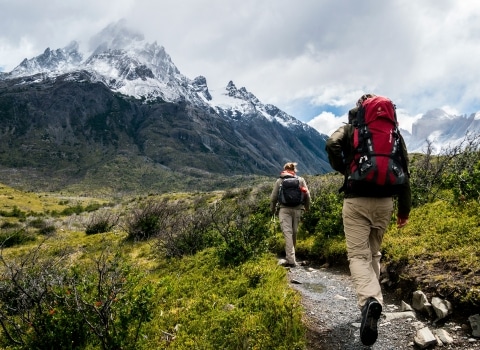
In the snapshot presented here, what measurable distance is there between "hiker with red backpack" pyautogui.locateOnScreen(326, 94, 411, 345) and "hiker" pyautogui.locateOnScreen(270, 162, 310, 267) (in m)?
4.11

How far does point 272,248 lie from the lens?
11164 millimetres

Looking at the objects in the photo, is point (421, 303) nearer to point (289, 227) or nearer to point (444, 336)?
point (444, 336)

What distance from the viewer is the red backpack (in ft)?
14.8

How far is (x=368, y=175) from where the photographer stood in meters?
4.49

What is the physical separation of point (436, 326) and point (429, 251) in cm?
211

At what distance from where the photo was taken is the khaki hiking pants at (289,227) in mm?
9164

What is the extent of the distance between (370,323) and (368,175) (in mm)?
1721

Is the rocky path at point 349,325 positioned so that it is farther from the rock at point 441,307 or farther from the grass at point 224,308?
the grass at point 224,308

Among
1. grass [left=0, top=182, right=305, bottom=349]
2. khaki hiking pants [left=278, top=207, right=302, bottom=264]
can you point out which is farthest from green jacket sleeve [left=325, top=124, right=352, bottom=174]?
khaki hiking pants [left=278, top=207, right=302, bottom=264]

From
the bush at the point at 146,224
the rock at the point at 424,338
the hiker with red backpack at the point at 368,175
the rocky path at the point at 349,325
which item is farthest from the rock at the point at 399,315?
the bush at the point at 146,224

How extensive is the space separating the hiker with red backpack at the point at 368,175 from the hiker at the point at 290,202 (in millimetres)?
4105

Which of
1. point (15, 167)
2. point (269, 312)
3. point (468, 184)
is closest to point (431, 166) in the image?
point (468, 184)

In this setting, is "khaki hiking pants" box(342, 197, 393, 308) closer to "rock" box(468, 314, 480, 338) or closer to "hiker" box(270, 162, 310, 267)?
"rock" box(468, 314, 480, 338)

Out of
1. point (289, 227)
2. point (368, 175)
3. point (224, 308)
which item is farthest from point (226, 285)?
point (368, 175)
